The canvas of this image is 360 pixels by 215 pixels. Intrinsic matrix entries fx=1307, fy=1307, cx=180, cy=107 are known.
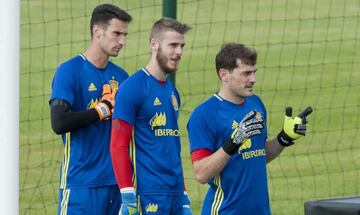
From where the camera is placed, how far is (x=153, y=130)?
8.99 metres

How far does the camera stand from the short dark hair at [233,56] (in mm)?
8922

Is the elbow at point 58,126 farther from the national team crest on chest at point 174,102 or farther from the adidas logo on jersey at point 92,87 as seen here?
the national team crest on chest at point 174,102

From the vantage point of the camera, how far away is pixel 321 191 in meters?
13.9

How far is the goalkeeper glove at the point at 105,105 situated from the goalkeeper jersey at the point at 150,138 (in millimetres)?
176

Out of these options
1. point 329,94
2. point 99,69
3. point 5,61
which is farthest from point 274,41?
point 5,61

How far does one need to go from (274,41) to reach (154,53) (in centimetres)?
1196

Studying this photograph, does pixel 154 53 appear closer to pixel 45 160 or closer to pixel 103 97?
pixel 103 97

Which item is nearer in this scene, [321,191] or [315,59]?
[321,191]

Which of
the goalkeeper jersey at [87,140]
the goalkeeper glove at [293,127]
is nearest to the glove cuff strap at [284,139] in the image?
the goalkeeper glove at [293,127]

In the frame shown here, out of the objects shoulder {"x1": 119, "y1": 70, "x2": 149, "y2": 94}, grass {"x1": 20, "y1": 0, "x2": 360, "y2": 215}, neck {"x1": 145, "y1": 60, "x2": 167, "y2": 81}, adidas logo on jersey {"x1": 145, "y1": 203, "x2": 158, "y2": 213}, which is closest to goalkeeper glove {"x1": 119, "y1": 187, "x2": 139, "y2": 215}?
adidas logo on jersey {"x1": 145, "y1": 203, "x2": 158, "y2": 213}

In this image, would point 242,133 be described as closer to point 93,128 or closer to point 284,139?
point 284,139

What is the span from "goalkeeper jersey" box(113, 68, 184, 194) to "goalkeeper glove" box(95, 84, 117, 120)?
18cm

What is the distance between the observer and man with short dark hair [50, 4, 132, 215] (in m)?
9.24

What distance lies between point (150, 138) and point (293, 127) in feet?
3.25
